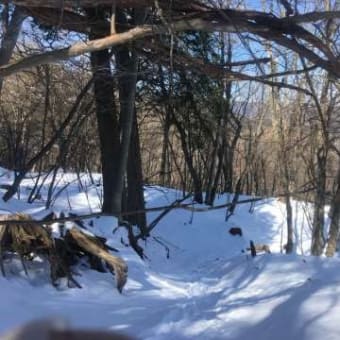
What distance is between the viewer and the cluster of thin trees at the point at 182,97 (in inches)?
177

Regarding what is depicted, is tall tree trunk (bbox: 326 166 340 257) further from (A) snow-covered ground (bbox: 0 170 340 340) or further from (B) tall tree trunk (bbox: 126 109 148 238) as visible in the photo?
(B) tall tree trunk (bbox: 126 109 148 238)

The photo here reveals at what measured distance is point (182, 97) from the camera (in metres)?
14.9

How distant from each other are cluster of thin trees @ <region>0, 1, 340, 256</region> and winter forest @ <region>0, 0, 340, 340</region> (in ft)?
0.09

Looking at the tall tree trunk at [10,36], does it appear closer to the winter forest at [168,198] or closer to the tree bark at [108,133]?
the winter forest at [168,198]

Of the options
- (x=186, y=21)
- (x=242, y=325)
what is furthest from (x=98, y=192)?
(x=186, y=21)

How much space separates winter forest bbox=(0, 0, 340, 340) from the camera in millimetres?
4461

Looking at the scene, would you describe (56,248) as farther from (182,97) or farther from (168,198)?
(168,198)

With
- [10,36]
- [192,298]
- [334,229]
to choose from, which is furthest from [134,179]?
[10,36]

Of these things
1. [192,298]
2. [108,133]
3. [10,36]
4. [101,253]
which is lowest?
[192,298]

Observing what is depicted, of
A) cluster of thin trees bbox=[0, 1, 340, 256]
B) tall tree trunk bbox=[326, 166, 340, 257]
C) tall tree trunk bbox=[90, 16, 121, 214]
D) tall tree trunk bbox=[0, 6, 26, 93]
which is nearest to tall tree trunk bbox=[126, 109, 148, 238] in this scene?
cluster of thin trees bbox=[0, 1, 340, 256]

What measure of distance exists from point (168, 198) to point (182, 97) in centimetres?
356

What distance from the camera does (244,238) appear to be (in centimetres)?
1568

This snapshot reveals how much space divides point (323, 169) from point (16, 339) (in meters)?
10.2

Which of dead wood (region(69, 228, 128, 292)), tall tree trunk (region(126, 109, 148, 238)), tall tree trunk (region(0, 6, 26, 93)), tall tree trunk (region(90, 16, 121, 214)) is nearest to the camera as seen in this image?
tall tree trunk (region(0, 6, 26, 93))
